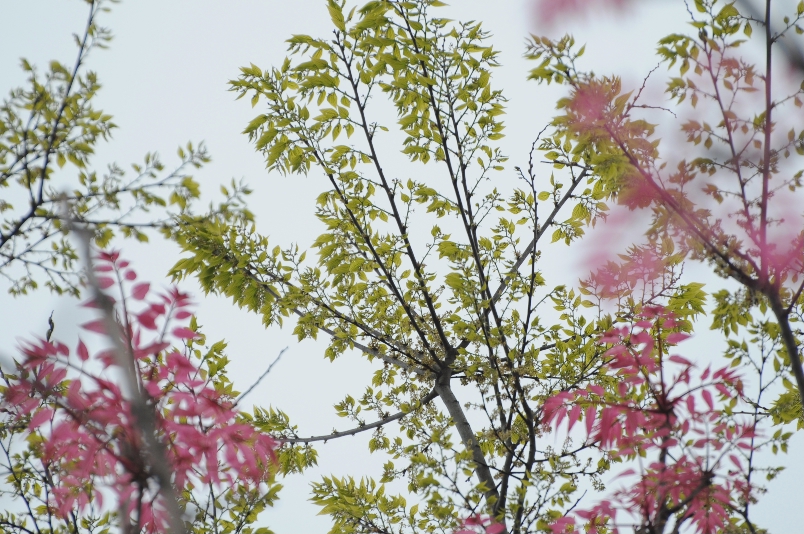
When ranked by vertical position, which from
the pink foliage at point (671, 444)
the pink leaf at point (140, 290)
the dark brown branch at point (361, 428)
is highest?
the dark brown branch at point (361, 428)

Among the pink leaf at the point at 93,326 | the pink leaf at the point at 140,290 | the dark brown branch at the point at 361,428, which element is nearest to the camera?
the pink leaf at the point at 93,326

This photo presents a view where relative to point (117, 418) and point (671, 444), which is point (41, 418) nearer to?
point (117, 418)

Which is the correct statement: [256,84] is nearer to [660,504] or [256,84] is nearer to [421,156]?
[421,156]

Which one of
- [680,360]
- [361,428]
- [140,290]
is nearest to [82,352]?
[140,290]

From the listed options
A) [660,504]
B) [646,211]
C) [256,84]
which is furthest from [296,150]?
[660,504]

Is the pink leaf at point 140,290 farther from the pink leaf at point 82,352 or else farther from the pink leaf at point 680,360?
the pink leaf at point 680,360

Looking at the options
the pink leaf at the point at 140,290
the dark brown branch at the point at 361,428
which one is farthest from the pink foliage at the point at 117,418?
the dark brown branch at the point at 361,428

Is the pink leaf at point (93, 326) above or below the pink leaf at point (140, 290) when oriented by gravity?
below

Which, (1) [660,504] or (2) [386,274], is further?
(2) [386,274]

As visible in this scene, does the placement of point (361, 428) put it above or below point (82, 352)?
above

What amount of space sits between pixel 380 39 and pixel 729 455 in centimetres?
274

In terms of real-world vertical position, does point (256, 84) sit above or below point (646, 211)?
above

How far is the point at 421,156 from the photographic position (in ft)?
12.8

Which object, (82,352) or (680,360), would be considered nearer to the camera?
(82,352)
